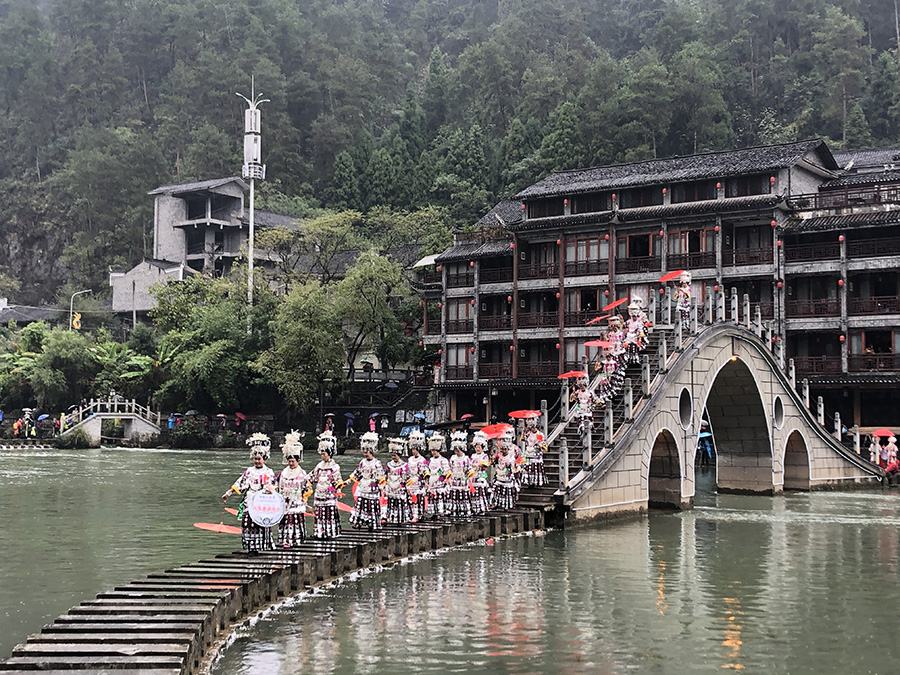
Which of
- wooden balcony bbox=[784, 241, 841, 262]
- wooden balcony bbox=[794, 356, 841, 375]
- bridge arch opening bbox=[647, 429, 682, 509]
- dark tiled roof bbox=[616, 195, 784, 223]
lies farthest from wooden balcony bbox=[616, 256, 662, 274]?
bridge arch opening bbox=[647, 429, 682, 509]

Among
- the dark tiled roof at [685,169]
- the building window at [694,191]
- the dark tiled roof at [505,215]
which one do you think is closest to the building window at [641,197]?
the dark tiled roof at [685,169]

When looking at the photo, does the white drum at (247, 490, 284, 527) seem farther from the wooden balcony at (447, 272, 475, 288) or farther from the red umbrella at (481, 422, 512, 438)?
the wooden balcony at (447, 272, 475, 288)

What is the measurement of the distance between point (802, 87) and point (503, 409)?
52.7 metres

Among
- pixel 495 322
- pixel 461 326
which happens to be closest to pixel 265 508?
pixel 495 322

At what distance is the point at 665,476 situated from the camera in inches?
1475

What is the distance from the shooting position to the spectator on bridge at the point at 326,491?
24.2m

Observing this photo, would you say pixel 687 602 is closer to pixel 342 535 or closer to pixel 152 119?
pixel 342 535

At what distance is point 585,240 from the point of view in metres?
67.2

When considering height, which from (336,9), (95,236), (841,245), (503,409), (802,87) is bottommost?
(503,409)

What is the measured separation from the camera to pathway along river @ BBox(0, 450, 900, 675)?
16906 millimetres

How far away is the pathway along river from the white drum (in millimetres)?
1933

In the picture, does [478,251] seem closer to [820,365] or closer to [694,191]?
[694,191]

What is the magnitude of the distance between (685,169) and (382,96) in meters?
83.6

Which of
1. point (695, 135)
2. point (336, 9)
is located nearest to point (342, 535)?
point (695, 135)
